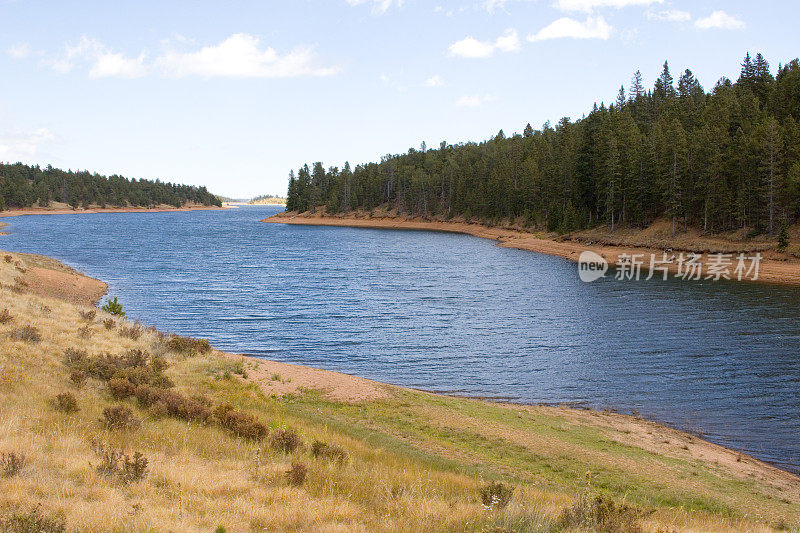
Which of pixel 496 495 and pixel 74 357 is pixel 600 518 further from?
pixel 74 357

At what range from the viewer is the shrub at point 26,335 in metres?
17.4

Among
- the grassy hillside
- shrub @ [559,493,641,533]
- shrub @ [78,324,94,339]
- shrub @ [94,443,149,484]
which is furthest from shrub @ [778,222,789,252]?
shrub @ [94,443,149,484]

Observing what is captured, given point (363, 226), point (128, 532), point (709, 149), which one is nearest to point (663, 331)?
point (128, 532)

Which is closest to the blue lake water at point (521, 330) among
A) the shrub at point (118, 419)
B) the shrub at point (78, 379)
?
the shrub at point (78, 379)

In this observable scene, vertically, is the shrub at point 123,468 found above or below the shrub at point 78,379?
above

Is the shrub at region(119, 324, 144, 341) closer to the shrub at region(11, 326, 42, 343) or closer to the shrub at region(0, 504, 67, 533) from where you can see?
the shrub at region(11, 326, 42, 343)

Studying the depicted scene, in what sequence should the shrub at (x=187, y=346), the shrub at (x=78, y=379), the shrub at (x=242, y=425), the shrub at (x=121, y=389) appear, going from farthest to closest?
the shrub at (x=187, y=346), the shrub at (x=78, y=379), the shrub at (x=121, y=389), the shrub at (x=242, y=425)

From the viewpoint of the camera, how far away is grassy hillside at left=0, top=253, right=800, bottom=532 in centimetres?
772

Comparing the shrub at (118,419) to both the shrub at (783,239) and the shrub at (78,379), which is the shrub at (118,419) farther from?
the shrub at (783,239)

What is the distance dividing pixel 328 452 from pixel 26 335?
12.4 metres

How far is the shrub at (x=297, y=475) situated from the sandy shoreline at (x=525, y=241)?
5486cm

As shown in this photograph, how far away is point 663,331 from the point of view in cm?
3322

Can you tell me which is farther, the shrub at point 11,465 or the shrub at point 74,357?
the shrub at point 74,357

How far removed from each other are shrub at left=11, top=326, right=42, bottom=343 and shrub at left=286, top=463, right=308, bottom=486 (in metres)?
12.9
